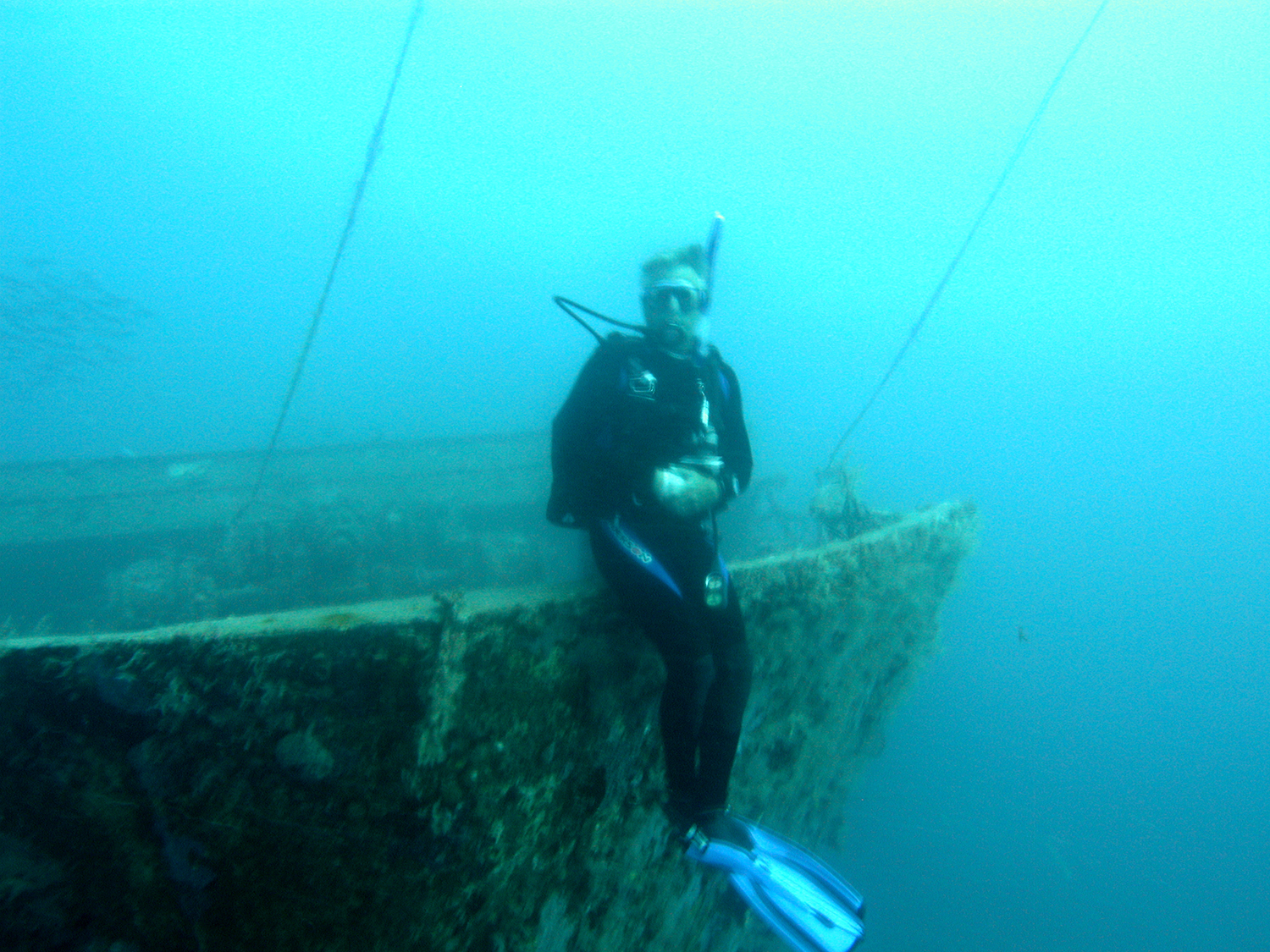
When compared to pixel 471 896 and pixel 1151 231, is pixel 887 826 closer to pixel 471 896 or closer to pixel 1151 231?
pixel 471 896

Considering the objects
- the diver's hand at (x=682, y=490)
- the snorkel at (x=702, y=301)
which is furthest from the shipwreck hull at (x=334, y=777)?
the snorkel at (x=702, y=301)

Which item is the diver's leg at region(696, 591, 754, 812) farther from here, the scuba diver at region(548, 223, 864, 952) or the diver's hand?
the diver's hand

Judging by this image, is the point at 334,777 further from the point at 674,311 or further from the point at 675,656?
the point at 674,311

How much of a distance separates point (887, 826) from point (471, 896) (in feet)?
45.3

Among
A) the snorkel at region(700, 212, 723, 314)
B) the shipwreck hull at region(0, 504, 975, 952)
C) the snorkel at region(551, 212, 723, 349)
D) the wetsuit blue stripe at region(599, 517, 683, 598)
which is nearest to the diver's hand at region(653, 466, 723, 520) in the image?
the wetsuit blue stripe at region(599, 517, 683, 598)

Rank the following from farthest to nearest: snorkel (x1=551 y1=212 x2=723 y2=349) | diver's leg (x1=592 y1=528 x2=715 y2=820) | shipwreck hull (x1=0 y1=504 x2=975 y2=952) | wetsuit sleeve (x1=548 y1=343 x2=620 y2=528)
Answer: snorkel (x1=551 y1=212 x2=723 y2=349) → wetsuit sleeve (x1=548 y1=343 x2=620 y2=528) → diver's leg (x1=592 y1=528 x2=715 y2=820) → shipwreck hull (x1=0 y1=504 x2=975 y2=952)

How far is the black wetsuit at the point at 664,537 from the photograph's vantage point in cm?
205

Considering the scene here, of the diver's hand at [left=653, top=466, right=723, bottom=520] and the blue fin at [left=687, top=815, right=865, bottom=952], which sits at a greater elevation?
the diver's hand at [left=653, top=466, right=723, bottom=520]

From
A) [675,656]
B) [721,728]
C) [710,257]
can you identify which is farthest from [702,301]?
[721,728]

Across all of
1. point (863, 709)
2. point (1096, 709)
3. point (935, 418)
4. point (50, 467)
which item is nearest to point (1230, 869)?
point (1096, 709)

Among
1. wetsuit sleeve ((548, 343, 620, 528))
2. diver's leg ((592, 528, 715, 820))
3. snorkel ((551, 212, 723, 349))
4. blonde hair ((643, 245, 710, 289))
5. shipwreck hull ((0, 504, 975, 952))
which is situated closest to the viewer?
shipwreck hull ((0, 504, 975, 952))

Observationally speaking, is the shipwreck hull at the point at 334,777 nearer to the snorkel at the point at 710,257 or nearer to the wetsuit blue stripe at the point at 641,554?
the wetsuit blue stripe at the point at 641,554

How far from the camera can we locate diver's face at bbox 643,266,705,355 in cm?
230

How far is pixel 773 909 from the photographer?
2293mm
